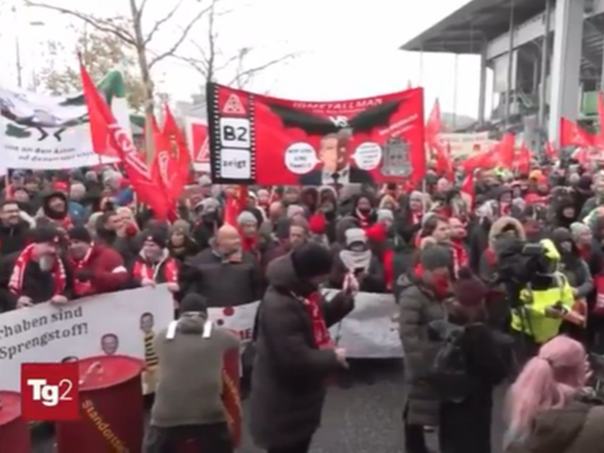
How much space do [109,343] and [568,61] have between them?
43695 mm

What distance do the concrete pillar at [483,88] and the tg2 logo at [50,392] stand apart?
68994 millimetres

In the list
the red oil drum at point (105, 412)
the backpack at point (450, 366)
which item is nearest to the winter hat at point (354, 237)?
the red oil drum at point (105, 412)

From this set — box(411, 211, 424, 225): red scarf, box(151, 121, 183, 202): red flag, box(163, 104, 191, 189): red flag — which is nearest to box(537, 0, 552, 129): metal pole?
box(163, 104, 191, 189): red flag

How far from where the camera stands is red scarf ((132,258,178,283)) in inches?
286

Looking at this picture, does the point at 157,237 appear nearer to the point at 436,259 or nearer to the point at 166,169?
the point at 436,259

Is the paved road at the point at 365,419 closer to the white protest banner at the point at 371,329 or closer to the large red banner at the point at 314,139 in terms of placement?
the white protest banner at the point at 371,329

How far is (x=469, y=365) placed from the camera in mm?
4621

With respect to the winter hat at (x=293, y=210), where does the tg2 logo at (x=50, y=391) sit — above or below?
below

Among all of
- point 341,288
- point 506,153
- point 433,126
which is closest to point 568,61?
point 506,153

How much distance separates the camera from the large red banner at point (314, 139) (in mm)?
8398

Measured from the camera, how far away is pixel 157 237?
753 cm

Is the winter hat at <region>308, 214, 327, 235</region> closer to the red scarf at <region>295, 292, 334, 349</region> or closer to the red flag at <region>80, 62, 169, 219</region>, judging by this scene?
the red flag at <region>80, 62, 169, 219</region>

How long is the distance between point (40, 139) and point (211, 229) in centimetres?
247

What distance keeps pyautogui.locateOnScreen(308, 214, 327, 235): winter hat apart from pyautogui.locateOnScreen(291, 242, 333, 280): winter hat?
4.97 meters
